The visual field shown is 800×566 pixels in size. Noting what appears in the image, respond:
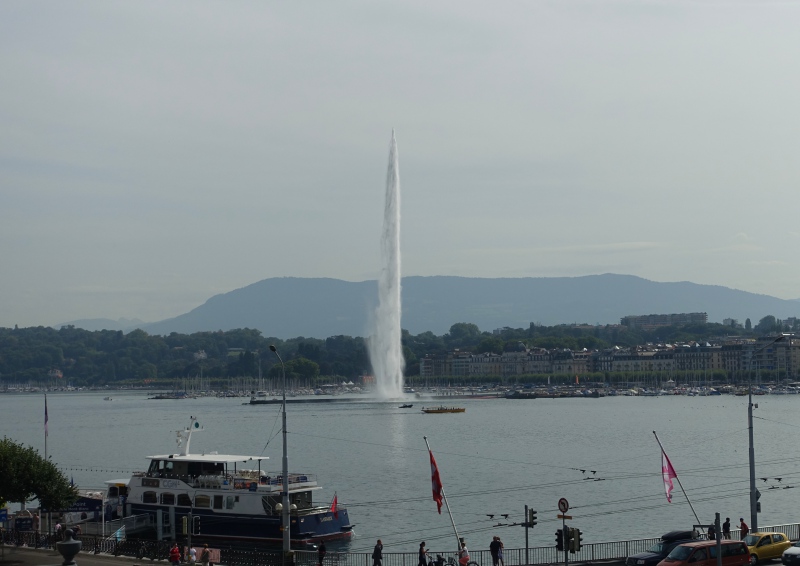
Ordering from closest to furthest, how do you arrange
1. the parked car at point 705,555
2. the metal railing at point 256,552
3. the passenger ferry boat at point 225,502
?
the parked car at point 705,555
the metal railing at point 256,552
the passenger ferry boat at point 225,502

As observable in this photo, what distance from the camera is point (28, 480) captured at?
119 feet

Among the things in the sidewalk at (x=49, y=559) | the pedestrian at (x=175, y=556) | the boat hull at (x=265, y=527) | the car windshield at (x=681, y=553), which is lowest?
the boat hull at (x=265, y=527)

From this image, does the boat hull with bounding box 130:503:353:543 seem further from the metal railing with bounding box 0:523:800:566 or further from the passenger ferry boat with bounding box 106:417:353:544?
the metal railing with bounding box 0:523:800:566

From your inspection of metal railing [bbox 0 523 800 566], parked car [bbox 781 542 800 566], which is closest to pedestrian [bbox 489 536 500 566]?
metal railing [bbox 0 523 800 566]

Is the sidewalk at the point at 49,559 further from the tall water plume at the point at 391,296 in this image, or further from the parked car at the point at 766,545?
the tall water plume at the point at 391,296

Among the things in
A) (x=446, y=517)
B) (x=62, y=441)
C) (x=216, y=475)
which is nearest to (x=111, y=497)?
(x=216, y=475)

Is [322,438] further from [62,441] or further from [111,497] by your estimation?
[111,497]

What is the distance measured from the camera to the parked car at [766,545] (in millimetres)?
31062

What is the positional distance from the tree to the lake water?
491 inches

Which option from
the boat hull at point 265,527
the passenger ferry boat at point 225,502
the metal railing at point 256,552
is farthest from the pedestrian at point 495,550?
the boat hull at point 265,527

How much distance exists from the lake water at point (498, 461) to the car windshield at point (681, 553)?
1647cm

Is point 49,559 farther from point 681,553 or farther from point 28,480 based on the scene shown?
point 681,553

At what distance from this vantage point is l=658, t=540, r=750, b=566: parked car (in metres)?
28.1

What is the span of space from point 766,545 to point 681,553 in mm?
4454
